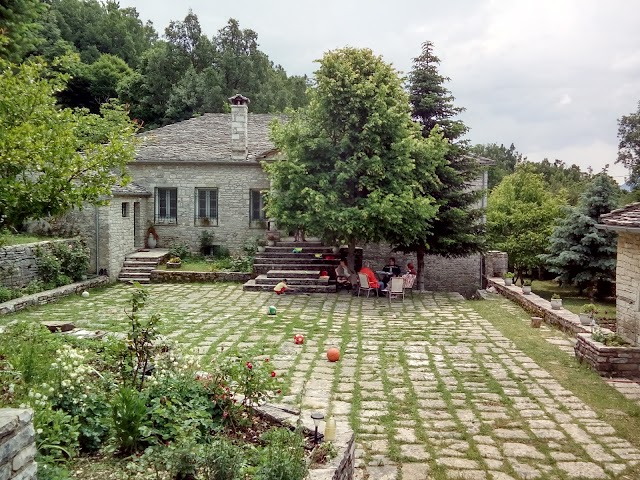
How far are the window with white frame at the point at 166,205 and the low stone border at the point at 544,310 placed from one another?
1299cm

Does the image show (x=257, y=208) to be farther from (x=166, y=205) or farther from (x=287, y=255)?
(x=166, y=205)

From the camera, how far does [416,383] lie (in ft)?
27.0

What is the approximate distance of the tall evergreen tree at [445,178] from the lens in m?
17.8

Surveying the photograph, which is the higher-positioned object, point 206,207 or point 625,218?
point 206,207

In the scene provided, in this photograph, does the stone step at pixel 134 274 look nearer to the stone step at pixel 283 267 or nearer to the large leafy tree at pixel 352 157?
the stone step at pixel 283 267

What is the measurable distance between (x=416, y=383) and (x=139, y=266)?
13.7m

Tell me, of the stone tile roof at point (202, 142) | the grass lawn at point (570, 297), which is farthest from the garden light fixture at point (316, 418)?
the stone tile roof at point (202, 142)

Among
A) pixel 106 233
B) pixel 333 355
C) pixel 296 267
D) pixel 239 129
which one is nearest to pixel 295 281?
pixel 296 267

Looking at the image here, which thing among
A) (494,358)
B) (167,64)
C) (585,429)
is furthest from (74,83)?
(585,429)

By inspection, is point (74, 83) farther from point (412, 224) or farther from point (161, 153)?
point (412, 224)

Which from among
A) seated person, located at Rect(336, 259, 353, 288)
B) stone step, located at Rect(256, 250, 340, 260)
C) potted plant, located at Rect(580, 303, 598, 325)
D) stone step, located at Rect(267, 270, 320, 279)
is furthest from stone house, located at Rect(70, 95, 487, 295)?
potted plant, located at Rect(580, 303, 598, 325)

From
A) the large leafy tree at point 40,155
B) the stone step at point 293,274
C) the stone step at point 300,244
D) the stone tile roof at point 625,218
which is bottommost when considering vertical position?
the stone step at point 293,274

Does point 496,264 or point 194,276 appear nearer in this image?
point 194,276

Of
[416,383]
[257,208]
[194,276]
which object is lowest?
[416,383]
